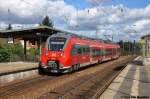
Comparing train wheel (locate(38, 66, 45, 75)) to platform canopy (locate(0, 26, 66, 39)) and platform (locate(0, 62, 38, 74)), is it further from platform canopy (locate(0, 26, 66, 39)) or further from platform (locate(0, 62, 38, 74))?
platform canopy (locate(0, 26, 66, 39))

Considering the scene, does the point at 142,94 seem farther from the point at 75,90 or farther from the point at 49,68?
the point at 49,68

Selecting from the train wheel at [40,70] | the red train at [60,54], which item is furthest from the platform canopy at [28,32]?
the red train at [60,54]

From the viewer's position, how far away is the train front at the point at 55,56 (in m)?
25.9

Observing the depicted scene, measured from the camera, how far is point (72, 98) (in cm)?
1493

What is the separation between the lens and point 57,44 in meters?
26.5

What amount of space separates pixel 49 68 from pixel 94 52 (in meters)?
13.1

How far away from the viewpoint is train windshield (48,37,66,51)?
26375mm

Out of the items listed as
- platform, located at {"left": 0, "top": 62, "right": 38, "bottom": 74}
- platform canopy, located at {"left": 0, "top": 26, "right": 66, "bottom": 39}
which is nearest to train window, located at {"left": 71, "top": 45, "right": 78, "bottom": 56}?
platform, located at {"left": 0, "top": 62, "right": 38, "bottom": 74}

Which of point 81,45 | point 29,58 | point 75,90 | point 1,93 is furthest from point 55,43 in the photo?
point 29,58

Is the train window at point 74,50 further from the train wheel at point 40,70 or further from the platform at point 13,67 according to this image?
the platform at point 13,67

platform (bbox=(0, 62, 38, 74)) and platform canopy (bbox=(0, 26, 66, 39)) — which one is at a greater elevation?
platform canopy (bbox=(0, 26, 66, 39))

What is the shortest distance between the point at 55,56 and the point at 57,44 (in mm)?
1094

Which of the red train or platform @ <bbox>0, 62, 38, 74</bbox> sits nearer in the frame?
the red train

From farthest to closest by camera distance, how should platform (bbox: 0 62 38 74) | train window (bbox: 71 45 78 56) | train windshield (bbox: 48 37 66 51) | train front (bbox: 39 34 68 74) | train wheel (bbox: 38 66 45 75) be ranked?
platform (bbox: 0 62 38 74) → train wheel (bbox: 38 66 45 75) → train window (bbox: 71 45 78 56) → train windshield (bbox: 48 37 66 51) → train front (bbox: 39 34 68 74)
